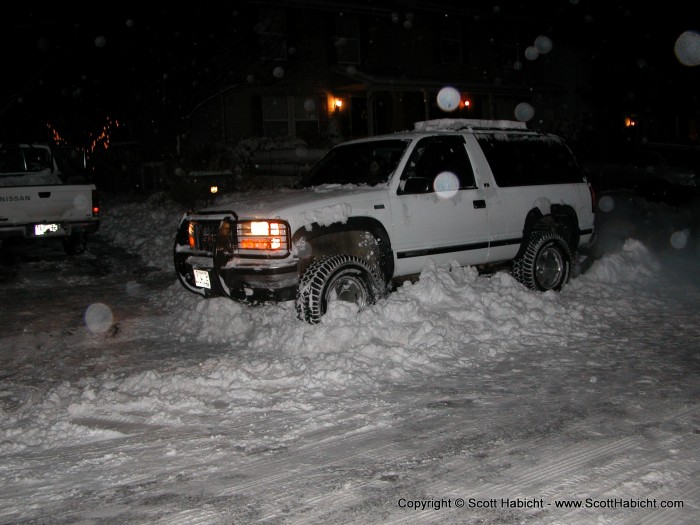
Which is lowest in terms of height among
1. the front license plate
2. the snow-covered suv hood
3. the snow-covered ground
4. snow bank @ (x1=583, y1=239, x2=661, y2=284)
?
the snow-covered ground

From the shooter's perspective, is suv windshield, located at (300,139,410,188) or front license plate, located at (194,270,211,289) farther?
suv windshield, located at (300,139,410,188)

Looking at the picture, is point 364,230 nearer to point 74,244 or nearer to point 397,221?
point 397,221

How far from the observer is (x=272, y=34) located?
22906 mm

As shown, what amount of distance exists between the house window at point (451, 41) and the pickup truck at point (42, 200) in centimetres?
1910

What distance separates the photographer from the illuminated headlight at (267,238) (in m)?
6.29

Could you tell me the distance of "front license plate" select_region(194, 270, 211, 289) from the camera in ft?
21.9

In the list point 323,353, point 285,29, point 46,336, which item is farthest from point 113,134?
point 323,353

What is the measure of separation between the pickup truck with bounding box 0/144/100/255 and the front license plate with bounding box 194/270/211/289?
612 centimetres

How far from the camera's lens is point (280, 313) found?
7.12 m

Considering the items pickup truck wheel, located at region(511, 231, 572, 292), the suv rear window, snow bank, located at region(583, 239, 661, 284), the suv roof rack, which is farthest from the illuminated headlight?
snow bank, located at region(583, 239, 661, 284)

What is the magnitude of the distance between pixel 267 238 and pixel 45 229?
704 centimetres

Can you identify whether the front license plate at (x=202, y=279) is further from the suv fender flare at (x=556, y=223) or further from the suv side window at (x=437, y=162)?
the suv fender flare at (x=556, y=223)

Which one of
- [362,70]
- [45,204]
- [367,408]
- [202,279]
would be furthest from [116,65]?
[367,408]

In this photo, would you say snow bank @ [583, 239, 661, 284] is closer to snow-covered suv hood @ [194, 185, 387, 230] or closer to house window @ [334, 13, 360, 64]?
snow-covered suv hood @ [194, 185, 387, 230]
